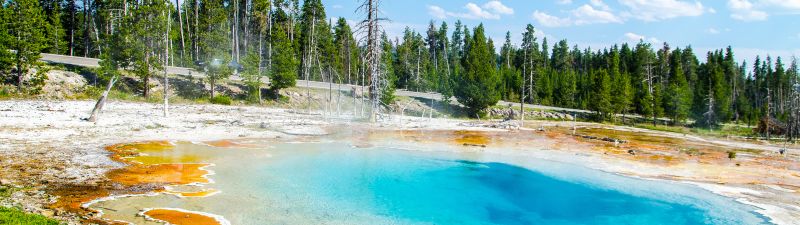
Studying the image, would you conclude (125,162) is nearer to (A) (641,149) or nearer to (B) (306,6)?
(A) (641,149)

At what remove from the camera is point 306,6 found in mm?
61812

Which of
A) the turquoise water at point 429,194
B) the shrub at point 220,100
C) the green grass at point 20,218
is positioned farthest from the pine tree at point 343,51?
the green grass at point 20,218

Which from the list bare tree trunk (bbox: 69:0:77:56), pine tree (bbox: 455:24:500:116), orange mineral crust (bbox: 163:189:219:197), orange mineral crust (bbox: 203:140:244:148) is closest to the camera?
orange mineral crust (bbox: 163:189:219:197)

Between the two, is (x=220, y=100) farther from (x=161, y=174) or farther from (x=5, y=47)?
(x=161, y=174)

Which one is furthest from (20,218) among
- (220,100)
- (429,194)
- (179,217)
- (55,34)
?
(55,34)

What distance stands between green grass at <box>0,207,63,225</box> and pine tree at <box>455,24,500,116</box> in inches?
1836

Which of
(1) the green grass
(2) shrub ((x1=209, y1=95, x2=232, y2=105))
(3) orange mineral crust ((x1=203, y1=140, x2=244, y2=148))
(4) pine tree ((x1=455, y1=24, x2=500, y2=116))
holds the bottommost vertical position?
(1) the green grass

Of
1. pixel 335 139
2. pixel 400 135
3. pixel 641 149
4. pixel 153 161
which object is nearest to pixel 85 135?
pixel 153 161

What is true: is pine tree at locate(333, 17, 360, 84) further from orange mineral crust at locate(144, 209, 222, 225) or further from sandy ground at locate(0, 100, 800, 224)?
orange mineral crust at locate(144, 209, 222, 225)

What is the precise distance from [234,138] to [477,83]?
113ft

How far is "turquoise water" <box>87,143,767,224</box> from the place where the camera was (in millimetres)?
12219

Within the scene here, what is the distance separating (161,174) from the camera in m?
14.7

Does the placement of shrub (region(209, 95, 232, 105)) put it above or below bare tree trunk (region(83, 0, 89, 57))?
below

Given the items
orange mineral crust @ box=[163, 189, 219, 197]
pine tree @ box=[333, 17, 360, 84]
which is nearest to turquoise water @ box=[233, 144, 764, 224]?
orange mineral crust @ box=[163, 189, 219, 197]
